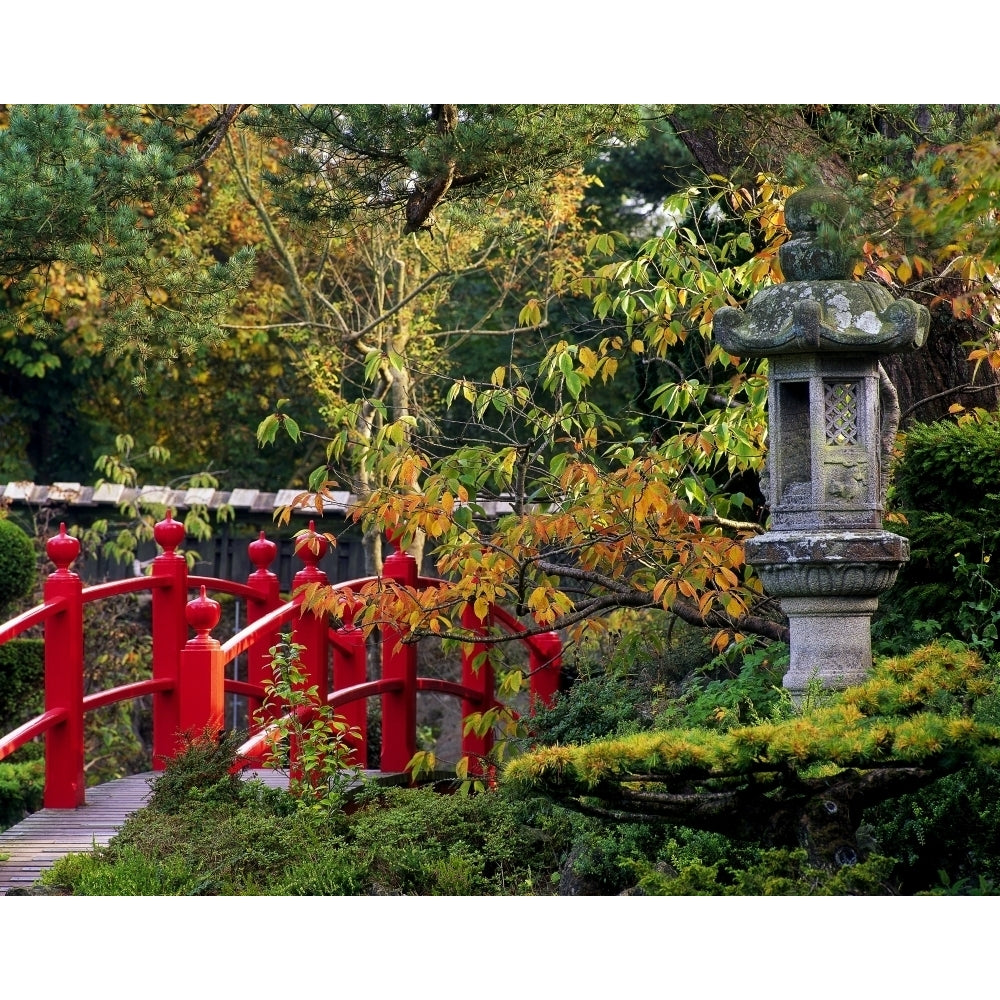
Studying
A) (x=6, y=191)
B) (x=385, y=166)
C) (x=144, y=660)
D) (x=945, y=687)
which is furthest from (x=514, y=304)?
(x=945, y=687)

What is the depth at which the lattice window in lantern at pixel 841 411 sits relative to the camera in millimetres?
5129

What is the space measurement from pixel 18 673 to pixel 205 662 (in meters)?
3.69

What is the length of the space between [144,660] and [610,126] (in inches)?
239

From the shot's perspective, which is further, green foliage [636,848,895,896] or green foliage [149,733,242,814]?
green foliage [149,733,242,814]

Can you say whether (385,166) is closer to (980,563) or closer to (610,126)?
(610,126)

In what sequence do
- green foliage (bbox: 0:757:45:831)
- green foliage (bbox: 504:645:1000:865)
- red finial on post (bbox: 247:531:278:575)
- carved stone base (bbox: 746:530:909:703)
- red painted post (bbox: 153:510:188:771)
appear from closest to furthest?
green foliage (bbox: 504:645:1000:865), carved stone base (bbox: 746:530:909:703), red painted post (bbox: 153:510:188:771), red finial on post (bbox: 247:531:278:575), green foliage (bbox: 0:757:45:831)

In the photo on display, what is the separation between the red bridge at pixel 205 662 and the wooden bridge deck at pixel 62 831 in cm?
10

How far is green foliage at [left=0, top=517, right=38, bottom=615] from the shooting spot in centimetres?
912

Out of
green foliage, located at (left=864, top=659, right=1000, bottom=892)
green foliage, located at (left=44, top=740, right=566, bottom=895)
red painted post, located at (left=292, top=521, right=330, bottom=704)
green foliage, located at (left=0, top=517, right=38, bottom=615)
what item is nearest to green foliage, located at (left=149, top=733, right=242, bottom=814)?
green foliage, located at (left=44, top=740, right=566, bottom=895)

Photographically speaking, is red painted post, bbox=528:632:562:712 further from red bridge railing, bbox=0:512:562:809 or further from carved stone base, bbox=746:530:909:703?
carved stone base, bbox=746:530:909:703

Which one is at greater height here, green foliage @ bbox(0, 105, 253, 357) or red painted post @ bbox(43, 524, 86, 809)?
green foliage @ bbox(0, 105, 253, 357)

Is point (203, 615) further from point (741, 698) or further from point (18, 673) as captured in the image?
point (18, 673)

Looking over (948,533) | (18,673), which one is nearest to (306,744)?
(948,533)

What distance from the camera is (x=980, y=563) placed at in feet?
19.2
